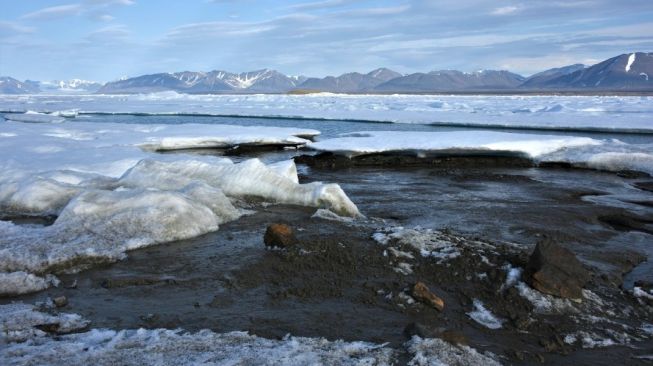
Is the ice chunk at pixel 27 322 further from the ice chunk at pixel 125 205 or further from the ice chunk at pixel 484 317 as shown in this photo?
the ice chunk at pixel 484 317

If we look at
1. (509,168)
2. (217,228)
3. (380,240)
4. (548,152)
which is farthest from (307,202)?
(548,152)

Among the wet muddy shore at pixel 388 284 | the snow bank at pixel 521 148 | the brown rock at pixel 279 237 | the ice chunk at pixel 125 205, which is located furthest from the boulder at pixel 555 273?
the snow bank at pixel 521 148

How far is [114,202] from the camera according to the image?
20.5 ft

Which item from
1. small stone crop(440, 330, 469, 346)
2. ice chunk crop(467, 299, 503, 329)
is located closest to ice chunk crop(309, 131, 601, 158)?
ice chunk crop(467, 299, 503, 329)

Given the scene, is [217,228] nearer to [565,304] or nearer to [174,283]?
[174,283]

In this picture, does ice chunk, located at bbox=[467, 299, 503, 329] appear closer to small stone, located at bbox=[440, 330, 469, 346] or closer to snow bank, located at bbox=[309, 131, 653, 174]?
small stone, located at bbox=[440, 330, 469, 346]

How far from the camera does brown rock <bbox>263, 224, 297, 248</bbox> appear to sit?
552 cm

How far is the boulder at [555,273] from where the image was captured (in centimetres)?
448

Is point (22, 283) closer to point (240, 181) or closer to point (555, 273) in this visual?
point (240, 181)

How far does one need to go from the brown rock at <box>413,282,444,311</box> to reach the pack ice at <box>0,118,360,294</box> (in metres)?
2.82

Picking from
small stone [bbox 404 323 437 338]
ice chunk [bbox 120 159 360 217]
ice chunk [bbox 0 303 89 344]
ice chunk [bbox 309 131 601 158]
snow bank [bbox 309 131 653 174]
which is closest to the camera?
ice chunk [bbox 0 303 89 344]

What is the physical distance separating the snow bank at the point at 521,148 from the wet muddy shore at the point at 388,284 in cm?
463

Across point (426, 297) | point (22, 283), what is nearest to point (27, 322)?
point (22, 283)

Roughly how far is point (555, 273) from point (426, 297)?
1.17m
